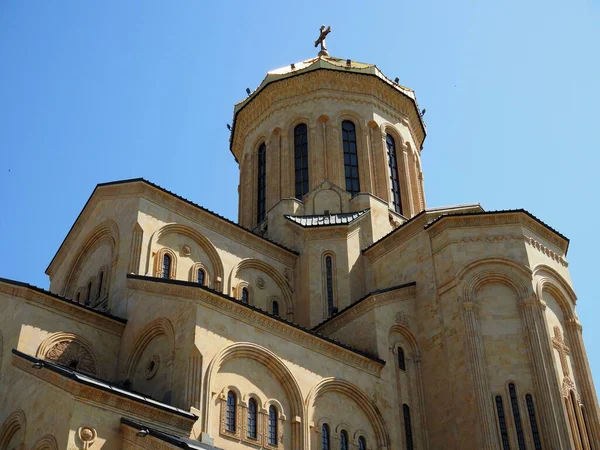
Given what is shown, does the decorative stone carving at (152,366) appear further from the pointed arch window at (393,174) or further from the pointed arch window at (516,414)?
the pointed arch window at (393,174)

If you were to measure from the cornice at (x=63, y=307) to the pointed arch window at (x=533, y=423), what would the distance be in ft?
37.8

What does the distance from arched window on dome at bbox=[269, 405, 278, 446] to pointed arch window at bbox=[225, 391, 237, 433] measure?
48.4 inches

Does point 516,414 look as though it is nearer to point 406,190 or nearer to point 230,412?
point 230,412

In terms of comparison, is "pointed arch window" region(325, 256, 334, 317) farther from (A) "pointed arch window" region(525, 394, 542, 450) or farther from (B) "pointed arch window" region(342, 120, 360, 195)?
(A) "pointed arch window" region(525, 394, 542, 450)

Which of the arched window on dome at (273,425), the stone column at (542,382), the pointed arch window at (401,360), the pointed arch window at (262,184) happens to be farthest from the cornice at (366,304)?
the pointed arch window at (262,184)

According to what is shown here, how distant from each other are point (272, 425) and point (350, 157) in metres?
15.2

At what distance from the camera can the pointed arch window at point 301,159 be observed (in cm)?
3281

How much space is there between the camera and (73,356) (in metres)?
21.9

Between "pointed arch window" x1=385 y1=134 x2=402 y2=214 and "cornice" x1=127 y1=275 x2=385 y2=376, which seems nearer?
"cornice" x1=127 y1=275 x2=385 y2=376

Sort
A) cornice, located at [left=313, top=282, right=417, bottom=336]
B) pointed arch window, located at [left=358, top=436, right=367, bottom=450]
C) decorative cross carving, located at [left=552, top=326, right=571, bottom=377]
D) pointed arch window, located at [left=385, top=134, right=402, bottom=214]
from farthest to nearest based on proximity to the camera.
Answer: pointed arch window, located at [left=385, top=134, right=402, bottom=214] < cornice, located at [left=313, top=282, right=417, bottom=336] < decorative cross carving, located at [left=552, top=326, right=571, bottom=377] < pointed arch window, located at [left=358, top=436, right=367, bottom=450]

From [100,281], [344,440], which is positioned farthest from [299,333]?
[100,281]

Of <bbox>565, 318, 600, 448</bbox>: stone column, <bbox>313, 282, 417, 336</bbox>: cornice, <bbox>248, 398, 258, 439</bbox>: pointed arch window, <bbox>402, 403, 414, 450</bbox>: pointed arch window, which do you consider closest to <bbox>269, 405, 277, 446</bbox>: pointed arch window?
<bbox>248, 398, 258, 439</bbox>: pointed arch window

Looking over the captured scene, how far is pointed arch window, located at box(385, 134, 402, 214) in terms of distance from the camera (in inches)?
1304

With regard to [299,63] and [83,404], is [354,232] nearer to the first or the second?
[299,63]
